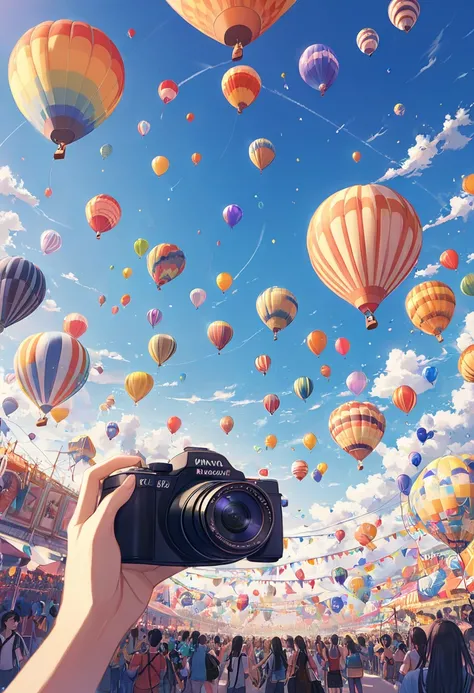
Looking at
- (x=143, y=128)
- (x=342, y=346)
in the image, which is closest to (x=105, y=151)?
(x=143, y=128)

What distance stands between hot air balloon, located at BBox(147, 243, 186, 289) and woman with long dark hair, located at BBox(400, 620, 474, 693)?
16.4 metres

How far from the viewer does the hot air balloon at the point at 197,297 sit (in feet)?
71.7

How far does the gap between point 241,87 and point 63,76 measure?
5.74 meters

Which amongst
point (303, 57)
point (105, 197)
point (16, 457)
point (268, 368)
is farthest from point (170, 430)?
point (303, 57)

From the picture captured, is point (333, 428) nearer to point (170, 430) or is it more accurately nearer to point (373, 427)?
point (373, 427)

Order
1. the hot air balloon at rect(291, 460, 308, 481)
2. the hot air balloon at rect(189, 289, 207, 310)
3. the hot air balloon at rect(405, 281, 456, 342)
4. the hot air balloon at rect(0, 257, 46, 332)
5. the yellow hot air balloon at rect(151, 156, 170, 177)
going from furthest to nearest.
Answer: the hot air balloon at rect(291, 460, 308, 481)
the hot air balloon at rect(189, 289, 207, 310)
the yellow hot air balloon at rect(151, 156, 170, 177)
the hot air balloon at rect(405, 281, 456, 342)
the hot air balloon at rect(0, 257, 46, 332)

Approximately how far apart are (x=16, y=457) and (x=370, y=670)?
1444 cm

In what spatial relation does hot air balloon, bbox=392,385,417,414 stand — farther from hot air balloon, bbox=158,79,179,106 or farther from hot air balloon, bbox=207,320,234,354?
hot air balloon, bbox=158,79,179,106

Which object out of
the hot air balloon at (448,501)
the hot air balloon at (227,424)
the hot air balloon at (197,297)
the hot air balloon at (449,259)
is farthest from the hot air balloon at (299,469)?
the hot air balloon at (449,259)

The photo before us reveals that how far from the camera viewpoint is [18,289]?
15.1 meters

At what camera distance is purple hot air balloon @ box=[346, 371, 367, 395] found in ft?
73.9

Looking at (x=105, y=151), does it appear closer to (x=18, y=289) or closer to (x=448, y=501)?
(x=18, y=289)

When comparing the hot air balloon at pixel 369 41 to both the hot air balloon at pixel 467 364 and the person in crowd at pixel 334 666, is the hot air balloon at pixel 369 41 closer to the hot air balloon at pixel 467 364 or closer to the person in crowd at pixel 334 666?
the hot air balloon at pixel 467 364

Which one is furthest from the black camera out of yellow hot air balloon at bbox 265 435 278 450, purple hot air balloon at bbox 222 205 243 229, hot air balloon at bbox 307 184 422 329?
yellow hot air balloon at bbox 265 435 278 450
